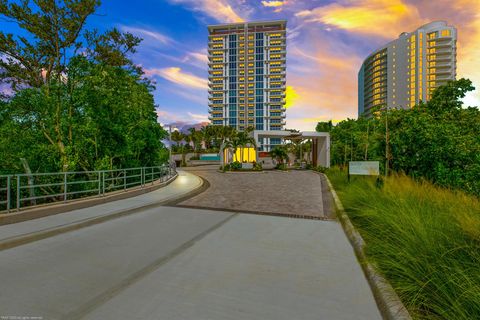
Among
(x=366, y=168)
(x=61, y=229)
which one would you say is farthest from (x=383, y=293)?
(x=366, y=168)

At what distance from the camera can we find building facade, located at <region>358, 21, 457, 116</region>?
4336 inches

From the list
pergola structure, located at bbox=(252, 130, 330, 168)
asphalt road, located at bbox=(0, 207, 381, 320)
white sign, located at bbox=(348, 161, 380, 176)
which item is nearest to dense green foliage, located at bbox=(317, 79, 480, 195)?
white sign, located at bbox=(348, 161, 380, 176)

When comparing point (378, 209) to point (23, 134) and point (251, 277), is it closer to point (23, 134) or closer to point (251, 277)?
point (251, 277)

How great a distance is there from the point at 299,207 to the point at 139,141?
9.89 m

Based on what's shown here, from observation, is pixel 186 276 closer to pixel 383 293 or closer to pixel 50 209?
pixel 383 293

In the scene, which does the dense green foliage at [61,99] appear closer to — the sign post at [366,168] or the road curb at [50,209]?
the road curb at [50,209]

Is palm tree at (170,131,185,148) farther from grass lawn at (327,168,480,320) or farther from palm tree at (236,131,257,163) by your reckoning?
grass lawn at (327,168,480,320)

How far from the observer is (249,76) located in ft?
404

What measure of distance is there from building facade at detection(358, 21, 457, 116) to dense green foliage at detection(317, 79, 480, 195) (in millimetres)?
103127

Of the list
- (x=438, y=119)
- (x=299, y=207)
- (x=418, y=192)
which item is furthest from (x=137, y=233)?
(x=438, y=119)

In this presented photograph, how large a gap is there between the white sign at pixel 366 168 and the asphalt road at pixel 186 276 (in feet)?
19.0

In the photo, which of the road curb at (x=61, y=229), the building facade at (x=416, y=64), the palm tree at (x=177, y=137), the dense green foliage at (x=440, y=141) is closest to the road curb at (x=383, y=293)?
the road curb at (x=61, y=229)

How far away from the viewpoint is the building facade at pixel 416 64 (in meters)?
110

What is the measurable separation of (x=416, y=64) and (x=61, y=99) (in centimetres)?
14171
